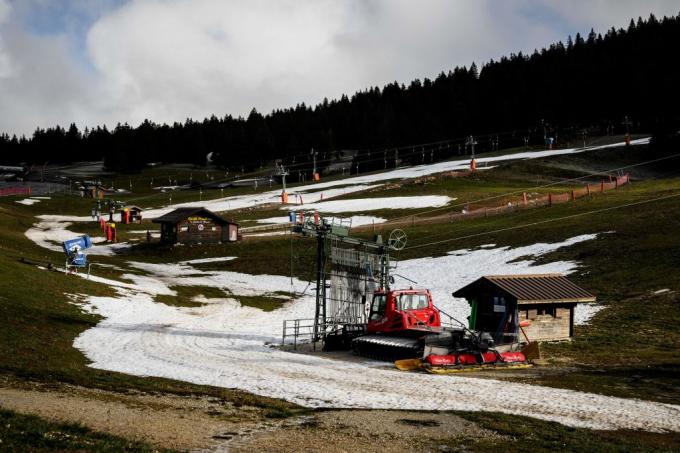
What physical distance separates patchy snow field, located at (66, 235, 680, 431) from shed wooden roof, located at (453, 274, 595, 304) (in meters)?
8.59

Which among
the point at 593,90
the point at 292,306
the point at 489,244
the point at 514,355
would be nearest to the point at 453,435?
the point at 514,355

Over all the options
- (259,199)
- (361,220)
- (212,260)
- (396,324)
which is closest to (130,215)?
(259,199)

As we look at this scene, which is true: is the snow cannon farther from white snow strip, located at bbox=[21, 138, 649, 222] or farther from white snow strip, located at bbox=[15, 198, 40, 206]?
white snow strip, located at bbox=[15, 198, 40, 206]

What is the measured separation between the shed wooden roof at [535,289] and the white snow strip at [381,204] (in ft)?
195

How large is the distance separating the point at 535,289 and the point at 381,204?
2745 inches

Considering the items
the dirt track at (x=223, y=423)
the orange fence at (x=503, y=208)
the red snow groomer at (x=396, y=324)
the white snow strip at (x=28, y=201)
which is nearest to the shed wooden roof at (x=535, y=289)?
the red snow groomer at (x=396, y=324)

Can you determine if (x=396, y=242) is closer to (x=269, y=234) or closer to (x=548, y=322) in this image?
(x=548, y=322)

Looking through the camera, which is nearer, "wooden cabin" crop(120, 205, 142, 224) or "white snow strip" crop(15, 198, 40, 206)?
"wooden cabin" crop(120, 205, 142, 224)

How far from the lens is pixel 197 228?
89.2 meters

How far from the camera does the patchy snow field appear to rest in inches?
812

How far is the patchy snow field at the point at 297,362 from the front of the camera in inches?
812

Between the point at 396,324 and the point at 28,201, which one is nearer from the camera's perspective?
the point at 396,324

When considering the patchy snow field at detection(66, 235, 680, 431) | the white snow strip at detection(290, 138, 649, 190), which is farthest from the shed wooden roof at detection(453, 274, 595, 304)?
the white snow strip at detection(290, 138, 649, 190)

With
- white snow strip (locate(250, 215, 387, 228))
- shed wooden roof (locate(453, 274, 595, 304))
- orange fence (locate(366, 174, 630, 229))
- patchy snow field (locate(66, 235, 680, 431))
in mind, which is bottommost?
patchy snow field (locate(66, 235, 680, 431))
